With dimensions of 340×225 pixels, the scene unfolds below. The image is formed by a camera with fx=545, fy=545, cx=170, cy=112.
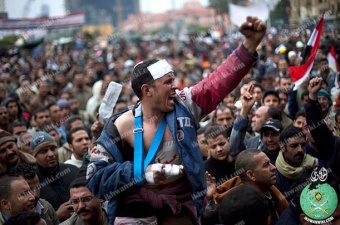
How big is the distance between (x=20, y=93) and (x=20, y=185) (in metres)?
7.60

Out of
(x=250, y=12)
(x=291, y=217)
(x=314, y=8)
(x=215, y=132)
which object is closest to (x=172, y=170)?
(x=291, y=217)

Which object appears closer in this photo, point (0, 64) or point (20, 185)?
point (20, 185)

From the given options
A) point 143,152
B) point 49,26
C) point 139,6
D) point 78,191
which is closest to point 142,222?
point 143,152

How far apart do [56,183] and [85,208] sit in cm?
172

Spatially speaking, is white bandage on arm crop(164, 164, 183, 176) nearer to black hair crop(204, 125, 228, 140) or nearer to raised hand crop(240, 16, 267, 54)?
raised hand crop(240, 16, 267, 54)

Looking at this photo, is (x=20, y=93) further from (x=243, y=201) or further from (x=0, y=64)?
(x=243, y=201)

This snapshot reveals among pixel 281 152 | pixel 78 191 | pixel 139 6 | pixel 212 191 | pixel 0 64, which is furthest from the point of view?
pixel 139 6

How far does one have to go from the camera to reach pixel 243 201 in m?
2.98

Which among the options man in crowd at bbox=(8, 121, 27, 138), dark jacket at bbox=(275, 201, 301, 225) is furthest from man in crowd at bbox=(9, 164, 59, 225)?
man in crowd at bbox=(8, 121, 27, 138)

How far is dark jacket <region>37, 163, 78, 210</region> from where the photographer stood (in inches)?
234

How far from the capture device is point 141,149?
3.47 m

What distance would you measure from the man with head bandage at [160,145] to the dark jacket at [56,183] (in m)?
2.53

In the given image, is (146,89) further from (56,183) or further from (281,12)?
(281,12)

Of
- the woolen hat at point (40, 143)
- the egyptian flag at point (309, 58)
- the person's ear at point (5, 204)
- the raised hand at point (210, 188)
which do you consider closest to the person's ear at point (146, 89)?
the raised hand at point (210, 188)
